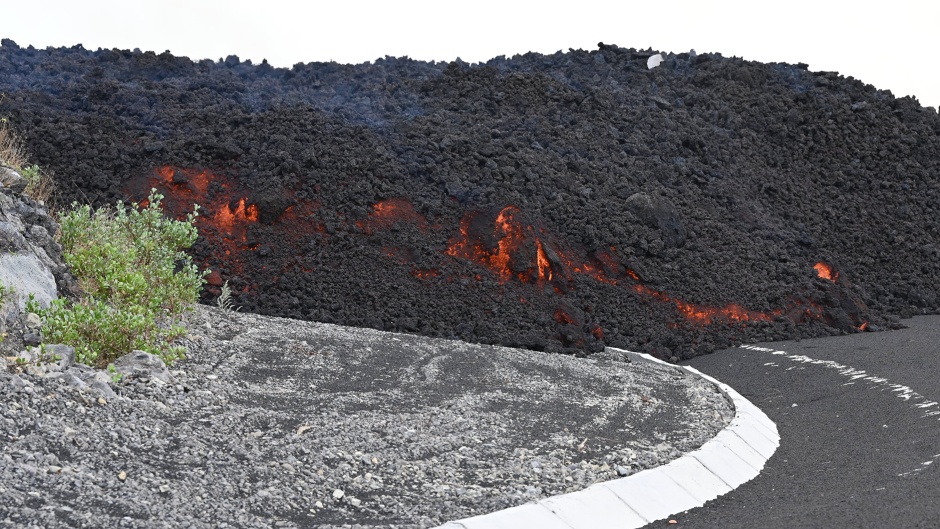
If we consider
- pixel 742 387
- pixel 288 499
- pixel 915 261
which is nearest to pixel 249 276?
pixel 742 387

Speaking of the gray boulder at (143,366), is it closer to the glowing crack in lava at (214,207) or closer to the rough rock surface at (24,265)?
the rough rock surface at (24,265)

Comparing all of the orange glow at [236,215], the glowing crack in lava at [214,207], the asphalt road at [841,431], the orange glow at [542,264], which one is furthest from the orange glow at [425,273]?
the asphalt road at [841,431]

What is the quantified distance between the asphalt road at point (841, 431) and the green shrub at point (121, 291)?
14.5 feet

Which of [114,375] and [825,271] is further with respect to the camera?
[825,271]

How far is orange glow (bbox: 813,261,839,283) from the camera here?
710 inches

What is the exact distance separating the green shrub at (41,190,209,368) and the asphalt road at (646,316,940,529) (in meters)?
4.42

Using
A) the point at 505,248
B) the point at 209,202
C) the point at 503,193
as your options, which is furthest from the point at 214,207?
the point at 503,193

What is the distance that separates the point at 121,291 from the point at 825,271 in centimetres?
1390

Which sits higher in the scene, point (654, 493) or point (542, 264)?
point (542, 264)

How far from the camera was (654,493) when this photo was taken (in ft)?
20.3

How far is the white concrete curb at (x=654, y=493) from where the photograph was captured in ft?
17.4

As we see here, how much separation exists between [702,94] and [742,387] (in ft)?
44.7

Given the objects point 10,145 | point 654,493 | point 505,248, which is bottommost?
point 654,493

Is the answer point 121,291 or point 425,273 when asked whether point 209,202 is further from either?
point 121,291
